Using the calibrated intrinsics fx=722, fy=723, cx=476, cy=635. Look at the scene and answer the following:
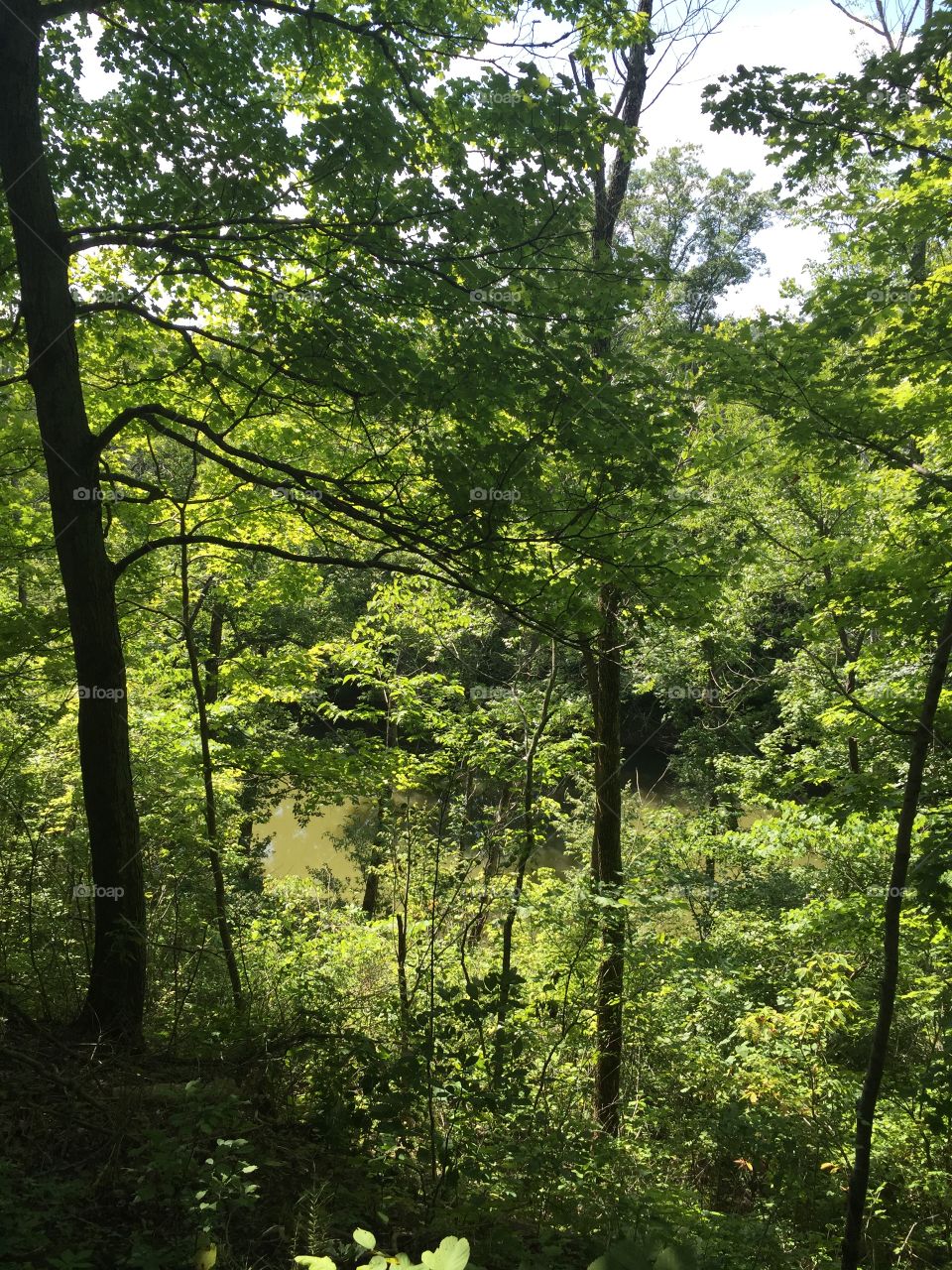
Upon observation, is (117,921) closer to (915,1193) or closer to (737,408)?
(915,1193)

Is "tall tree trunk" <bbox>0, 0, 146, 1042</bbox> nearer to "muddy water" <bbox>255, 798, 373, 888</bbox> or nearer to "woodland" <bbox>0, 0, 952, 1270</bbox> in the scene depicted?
"woodland" <bbox>0, 0, 952, 1270</bbox>

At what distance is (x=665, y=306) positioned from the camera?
7094 mm

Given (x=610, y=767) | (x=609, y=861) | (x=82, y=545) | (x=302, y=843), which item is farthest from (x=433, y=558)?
(x=302, y=843)

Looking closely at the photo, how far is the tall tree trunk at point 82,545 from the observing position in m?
4.07

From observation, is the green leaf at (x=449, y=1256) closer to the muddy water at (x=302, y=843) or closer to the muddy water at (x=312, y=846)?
the muddy water at (x=312, y=846)

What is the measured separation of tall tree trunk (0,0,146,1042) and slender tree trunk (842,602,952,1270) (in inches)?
149

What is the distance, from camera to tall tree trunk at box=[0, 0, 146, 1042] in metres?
4.07

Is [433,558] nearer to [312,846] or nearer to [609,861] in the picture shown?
[609,861]

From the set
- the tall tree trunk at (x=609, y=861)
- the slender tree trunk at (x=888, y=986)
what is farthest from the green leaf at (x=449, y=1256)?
the tall tree trunk at (x=609, y=861)

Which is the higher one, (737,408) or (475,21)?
(475,21)

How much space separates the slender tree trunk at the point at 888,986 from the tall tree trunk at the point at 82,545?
379 cm

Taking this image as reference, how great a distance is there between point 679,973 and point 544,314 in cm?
610

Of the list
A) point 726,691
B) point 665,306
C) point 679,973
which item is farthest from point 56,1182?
point 726,691

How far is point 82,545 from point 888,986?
A: 196 inches
